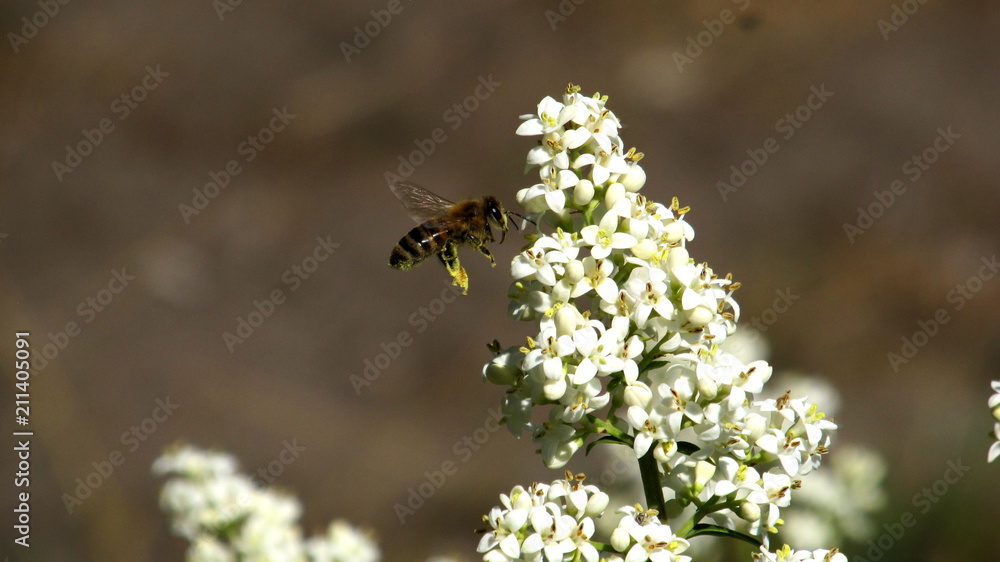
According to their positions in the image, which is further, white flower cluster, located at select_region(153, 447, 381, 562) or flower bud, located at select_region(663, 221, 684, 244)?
white flower cluster, located at select_region(153, 447, 381, 562)

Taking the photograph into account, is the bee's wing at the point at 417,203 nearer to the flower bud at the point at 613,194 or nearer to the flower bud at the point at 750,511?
the flower bud at the point at 613,194

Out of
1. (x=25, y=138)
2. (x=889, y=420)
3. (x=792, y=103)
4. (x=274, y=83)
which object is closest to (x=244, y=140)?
(x=274, y=83)

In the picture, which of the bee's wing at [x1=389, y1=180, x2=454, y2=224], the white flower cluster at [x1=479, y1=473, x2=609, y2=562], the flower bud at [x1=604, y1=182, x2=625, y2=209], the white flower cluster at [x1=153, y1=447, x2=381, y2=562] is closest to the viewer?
the white flower cluster at [x1=479, y1=473, x2=609, y2=562]

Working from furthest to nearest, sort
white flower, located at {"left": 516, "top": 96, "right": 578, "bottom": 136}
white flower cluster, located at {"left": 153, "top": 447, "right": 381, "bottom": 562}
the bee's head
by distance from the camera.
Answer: white flower cluster, located at {"left": 153, "top": 447, "right": 381, "bottom": 562} → the bee's head → white flower, located at {"left": 516, "top": 96, "right": 578, "bottom": 136}

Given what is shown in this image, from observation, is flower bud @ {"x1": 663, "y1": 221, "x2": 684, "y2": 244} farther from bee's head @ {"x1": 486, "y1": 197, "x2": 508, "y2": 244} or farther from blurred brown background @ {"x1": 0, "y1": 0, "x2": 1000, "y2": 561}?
blurred brown background @ {"x1": 0, "y1": 0, "x2": 1000, "y2": 561}

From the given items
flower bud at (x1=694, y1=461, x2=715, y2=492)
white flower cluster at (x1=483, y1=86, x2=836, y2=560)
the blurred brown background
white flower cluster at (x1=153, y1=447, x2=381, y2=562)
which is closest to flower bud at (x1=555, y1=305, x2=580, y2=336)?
white flower cluster at (x1=483, y1=86, x2=836, y2=560)

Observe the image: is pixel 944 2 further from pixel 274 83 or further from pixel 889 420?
pixel 274 83

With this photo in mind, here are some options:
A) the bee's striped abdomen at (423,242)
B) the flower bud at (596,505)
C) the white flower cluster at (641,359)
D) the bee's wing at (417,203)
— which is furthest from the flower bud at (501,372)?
the bee's wing at (417,203)
